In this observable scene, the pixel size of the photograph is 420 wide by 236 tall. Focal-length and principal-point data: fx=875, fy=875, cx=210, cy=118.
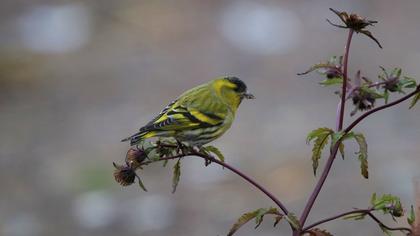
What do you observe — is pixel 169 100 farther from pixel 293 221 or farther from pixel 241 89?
pixel 293 221

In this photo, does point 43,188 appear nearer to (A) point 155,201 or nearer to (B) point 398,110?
(A) point 155,201

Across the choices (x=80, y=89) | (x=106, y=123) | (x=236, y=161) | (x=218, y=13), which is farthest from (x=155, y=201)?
(x=218, y=13)

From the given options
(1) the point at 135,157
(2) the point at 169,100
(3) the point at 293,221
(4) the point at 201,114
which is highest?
(2) the point at 169,100

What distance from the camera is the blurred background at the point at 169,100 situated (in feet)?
24.9

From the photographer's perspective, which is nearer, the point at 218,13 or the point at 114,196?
the point at 114,196

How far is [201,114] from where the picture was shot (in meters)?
3.65

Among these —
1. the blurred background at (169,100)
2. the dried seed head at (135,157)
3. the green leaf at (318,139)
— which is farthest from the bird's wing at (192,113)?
the blurred background at (169,100)

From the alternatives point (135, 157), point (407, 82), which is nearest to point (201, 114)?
point (135, 157)

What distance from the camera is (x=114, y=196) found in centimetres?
780

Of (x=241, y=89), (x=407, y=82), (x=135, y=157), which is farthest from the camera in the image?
(x=241, y=89)

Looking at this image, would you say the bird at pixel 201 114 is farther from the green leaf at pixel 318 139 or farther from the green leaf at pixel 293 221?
the green leaf at pixel 293 221

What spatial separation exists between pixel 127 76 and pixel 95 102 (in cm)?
62

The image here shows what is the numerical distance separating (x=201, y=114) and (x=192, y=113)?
5cm

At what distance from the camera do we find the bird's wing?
11.4 feet
